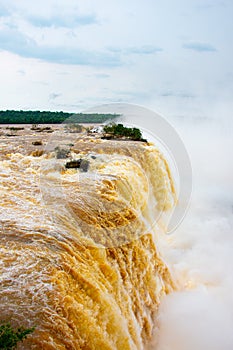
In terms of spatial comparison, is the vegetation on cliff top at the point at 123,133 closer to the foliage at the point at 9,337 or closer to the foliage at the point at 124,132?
the foliage at the point at 124,132

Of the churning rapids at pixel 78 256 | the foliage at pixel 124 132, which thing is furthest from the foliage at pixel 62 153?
the foliage at pixel 124 132

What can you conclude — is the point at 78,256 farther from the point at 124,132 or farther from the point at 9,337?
the point at 124,132

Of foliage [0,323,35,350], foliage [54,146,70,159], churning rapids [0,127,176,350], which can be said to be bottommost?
foliage [0,323,35,350]

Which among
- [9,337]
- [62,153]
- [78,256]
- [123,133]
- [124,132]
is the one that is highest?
[124,132]

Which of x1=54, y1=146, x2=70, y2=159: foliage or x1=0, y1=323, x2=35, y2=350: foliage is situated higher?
x1=54, y1=146, x2=70, y2=159: foliage

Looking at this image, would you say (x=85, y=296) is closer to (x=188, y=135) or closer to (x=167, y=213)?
(x=167, y=213)

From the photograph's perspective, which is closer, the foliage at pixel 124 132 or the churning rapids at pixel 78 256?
the churning rapids at pixel 78 256

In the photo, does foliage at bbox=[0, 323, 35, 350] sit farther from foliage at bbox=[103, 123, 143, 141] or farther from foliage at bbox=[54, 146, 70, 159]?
foliage at bbox=[103, 123, 143, 141]

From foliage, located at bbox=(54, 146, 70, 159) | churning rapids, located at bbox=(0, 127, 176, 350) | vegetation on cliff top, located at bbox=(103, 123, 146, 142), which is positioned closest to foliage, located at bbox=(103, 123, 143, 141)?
vegetation on cliff top, located at bbox=(103, 123, 146, 142)

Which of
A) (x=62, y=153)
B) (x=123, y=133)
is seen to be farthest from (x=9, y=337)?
(x=123, y=133)
